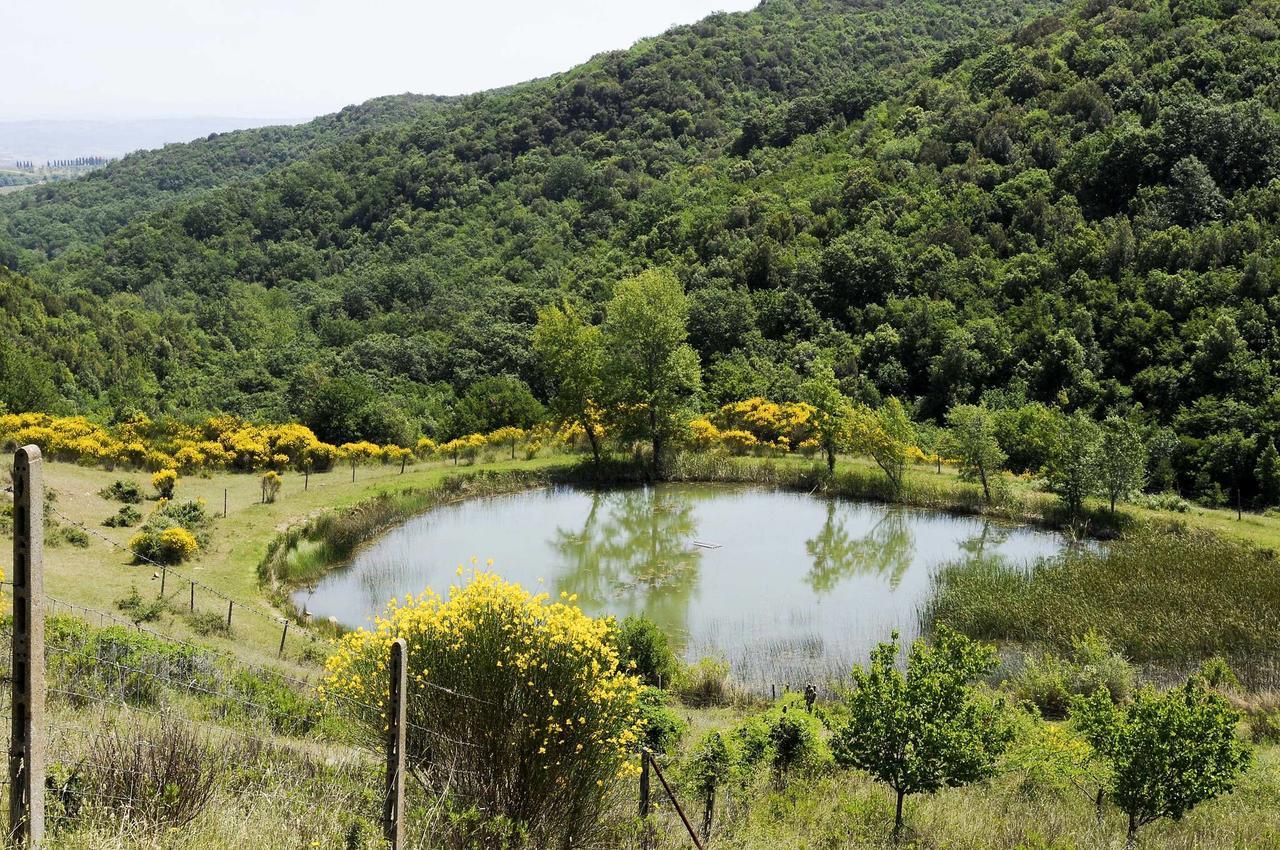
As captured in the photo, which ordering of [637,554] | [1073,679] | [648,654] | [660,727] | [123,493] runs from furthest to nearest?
[637,554] → [123,493] → [648,654] → [1073,679] → [660,727]

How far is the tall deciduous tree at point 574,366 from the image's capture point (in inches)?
1271

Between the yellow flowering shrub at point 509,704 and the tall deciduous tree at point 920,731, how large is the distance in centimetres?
276

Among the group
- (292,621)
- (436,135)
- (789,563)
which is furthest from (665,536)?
(436,135)

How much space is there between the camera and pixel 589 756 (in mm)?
7898

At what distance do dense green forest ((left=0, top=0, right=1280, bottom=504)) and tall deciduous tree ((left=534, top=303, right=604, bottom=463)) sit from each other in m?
6.12

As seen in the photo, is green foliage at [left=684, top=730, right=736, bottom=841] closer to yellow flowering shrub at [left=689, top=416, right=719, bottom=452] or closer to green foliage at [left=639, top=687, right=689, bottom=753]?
green foliage at [left=639, top=687, right=689, bottom=753]

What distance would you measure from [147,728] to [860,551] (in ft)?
63.5

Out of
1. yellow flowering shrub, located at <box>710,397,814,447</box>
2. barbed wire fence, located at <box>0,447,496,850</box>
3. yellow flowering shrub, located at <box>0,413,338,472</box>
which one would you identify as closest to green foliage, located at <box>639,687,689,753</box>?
barbed wire fence, located at <box>0,447,496,850</box>

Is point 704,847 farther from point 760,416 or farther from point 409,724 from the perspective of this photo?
point 760,416

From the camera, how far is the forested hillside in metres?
98.5

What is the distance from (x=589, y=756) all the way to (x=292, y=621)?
12.2 metres

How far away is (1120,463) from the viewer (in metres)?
24.2

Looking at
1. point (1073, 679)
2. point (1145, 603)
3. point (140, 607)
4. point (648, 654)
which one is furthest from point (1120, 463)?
point (140, 607)

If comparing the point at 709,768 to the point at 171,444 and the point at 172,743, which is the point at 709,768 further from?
the point at 171,444
